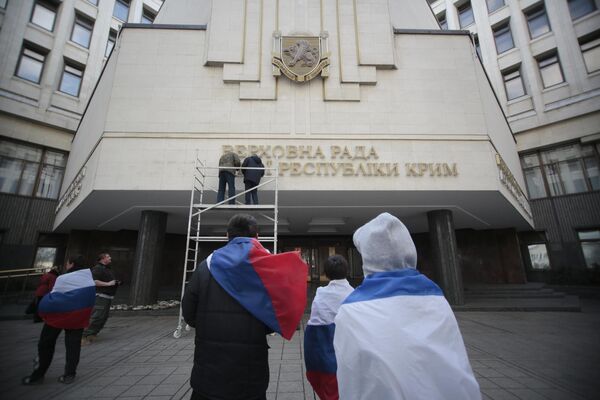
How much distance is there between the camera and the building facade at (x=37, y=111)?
14.2 metres

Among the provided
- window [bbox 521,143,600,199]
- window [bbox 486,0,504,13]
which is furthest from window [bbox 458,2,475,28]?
window [bbox 521,143,600,199]

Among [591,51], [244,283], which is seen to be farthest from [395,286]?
[591,51]

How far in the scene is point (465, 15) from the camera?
71.8 ft

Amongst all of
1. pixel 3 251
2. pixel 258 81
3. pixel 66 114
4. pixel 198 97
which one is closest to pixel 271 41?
pixel 258 81

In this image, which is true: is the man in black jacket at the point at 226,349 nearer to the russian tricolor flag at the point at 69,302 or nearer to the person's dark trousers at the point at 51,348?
the russian tricolor flag at the point at 69,302

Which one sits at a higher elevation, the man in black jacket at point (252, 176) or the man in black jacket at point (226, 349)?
the man in black jacket at point (252, 176)

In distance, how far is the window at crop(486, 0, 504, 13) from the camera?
1972cm

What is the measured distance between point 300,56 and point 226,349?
403 inches

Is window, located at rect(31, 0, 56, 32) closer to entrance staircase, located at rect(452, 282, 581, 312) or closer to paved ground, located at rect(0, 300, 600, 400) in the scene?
paved ground, located at rect(0, 300, 600, 400)

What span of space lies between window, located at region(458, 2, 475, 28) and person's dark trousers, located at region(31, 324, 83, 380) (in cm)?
2865

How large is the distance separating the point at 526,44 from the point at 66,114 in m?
29.1

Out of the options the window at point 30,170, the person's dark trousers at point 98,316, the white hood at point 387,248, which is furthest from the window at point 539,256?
the window at point 30,170

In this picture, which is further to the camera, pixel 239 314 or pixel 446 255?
pixel 446 255

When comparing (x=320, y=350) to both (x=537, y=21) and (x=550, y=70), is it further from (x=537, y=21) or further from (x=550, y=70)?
(x=537, y=21)
